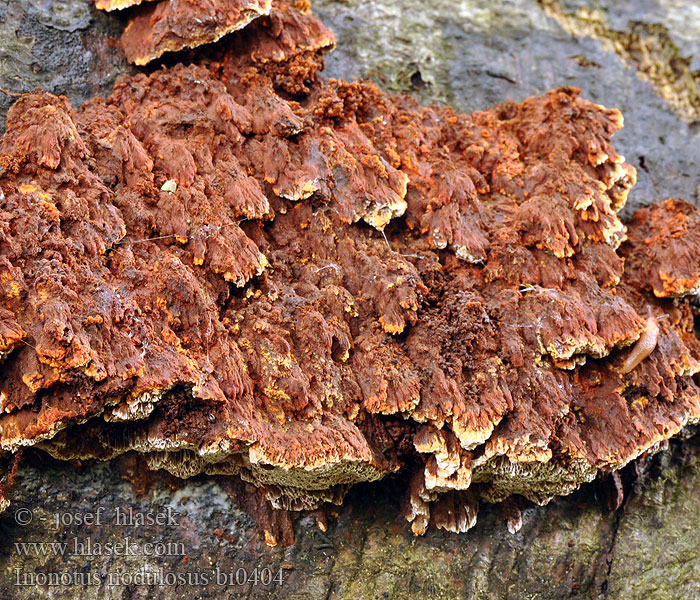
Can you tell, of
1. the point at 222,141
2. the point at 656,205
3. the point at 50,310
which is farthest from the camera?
the point at 656,205

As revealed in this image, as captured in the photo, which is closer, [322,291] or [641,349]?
[322,291]

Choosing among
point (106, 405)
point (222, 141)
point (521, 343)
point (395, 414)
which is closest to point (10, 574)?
point (106, 405)

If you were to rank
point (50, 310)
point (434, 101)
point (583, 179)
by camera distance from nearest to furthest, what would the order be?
1. point (50, 310)
2. point (583, 179)
3. point (434, 101)

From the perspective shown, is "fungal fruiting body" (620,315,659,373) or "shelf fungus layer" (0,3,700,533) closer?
"shelf fungus layer" (0,3,700,533)

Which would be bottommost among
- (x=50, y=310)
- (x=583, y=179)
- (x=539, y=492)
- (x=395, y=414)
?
(x=539, y=492)

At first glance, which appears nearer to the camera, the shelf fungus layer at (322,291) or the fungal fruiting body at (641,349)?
the shelf fungus layer at (322,291)

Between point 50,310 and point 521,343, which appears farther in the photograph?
point 521,343

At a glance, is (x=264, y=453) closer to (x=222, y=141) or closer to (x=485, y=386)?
(x=485, y=386)

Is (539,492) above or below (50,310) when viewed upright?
below
